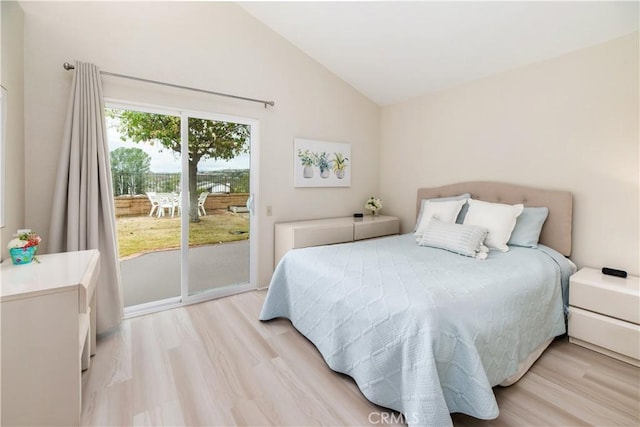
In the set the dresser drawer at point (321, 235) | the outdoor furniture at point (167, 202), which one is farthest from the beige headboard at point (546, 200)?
the outdoor furniture at point (167, 202)

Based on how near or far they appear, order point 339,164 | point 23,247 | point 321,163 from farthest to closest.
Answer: point 339,164, point 321,163, point 23,247

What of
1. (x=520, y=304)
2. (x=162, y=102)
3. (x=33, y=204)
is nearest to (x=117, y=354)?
(x=33, y=204)

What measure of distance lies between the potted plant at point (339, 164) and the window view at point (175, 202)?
3.87 ft

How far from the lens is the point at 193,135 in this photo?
3.00 meters

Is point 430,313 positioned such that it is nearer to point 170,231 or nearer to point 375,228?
point 375,228

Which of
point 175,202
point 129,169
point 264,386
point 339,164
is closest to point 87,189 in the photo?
point 129,169

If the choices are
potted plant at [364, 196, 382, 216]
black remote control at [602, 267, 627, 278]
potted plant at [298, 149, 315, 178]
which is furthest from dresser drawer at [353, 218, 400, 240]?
black remote control at [602, 267, 627, 278]

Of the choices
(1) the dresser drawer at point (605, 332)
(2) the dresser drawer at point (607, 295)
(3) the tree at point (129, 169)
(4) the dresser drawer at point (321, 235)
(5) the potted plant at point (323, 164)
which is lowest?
(1) the dresser drawer at point (605, 332)

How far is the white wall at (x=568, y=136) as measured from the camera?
237 cm

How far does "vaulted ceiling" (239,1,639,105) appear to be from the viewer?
2306 millimetres

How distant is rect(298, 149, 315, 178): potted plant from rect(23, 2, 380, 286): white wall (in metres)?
0.17

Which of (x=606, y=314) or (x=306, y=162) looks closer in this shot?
(x=606, y=314)

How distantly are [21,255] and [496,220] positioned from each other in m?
3.47

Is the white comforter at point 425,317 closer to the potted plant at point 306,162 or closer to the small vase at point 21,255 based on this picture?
the potted plant at point 306,162
